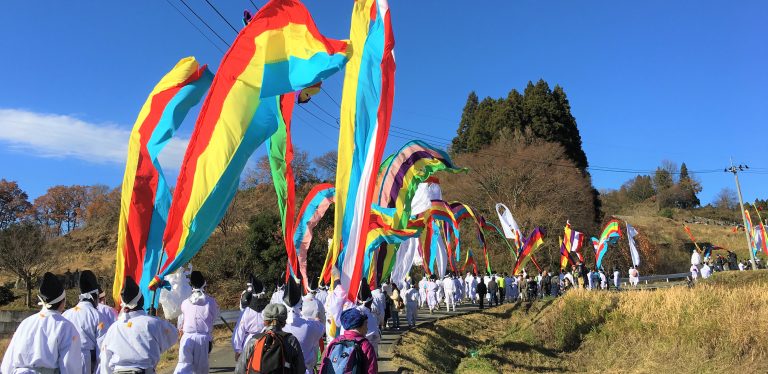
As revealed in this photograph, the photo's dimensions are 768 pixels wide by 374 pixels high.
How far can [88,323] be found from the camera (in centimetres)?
655

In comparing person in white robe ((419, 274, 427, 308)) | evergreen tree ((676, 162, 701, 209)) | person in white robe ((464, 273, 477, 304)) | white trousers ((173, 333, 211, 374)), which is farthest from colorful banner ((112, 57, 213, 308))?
evergreen tree ((676, 162, 701, 209))

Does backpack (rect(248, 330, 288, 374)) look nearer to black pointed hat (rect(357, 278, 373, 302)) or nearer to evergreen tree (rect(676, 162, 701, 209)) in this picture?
black pointed hat (rect(357, 278, 373, 302))

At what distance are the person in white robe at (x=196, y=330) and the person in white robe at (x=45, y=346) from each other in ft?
6.70

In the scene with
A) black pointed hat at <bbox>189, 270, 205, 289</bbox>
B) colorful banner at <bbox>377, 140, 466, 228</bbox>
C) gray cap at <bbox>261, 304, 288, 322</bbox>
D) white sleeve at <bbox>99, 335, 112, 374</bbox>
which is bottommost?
white sleeve at <bbox>99, 335, 112, 374</bbox>

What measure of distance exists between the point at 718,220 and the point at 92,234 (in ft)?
266

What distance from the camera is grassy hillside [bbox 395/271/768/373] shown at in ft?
41.2

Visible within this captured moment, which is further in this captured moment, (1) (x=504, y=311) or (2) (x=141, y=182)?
(1) (x=504, y=311)

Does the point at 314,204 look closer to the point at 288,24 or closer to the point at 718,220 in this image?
the point at 288,24

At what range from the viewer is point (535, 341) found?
17531 mm

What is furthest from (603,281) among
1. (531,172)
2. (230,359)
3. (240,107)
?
(240,107)

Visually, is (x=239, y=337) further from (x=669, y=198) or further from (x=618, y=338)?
(x=669, y=198)

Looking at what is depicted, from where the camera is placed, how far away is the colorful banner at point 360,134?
7.14 meters

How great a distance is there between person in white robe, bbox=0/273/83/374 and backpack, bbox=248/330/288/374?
1.80 m

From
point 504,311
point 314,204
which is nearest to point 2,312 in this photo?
point 314,204
